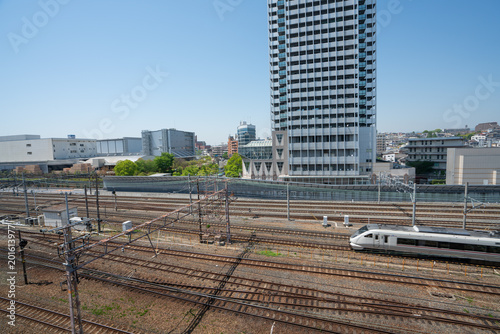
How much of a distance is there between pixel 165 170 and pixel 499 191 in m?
81.9

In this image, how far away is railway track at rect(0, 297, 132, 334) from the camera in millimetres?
13073

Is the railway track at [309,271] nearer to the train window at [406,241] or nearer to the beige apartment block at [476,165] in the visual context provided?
the train window at [406,241]

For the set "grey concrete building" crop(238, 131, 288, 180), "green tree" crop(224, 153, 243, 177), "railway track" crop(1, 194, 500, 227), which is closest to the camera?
"railway track" crop(1, 194, 500, 227)

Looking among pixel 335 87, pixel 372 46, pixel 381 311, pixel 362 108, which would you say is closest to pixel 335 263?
pixel 381 311

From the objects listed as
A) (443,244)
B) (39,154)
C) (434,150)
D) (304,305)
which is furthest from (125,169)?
(434,150)

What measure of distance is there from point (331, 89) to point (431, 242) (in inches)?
2012

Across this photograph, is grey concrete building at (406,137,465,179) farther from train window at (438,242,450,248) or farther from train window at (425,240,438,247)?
train window at (425,240,438,247)

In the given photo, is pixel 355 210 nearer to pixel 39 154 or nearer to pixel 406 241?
pixel 406 241

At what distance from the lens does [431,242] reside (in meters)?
19.3

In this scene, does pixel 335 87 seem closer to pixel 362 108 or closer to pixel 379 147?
pixel 362 108

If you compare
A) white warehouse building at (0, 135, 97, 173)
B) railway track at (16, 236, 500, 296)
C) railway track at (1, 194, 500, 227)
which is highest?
→ white warehouse building at (0, 135, 97, 173)

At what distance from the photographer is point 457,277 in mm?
17406

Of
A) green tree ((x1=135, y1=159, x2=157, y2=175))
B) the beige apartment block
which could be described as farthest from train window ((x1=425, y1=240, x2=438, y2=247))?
green tree ((x1=135, y1=159, x2=157, y2=175))

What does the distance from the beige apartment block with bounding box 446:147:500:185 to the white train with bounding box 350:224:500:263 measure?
40755mm
